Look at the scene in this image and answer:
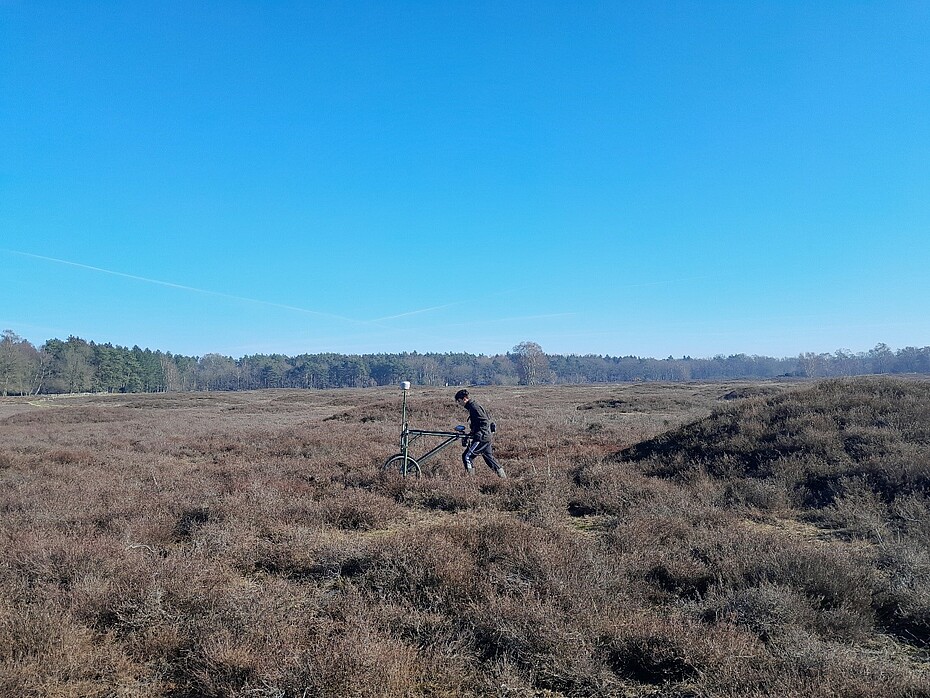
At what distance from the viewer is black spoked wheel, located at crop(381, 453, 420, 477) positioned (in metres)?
10.1

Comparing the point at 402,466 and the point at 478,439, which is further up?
the point at 478,439

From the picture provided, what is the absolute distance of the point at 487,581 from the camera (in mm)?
4820

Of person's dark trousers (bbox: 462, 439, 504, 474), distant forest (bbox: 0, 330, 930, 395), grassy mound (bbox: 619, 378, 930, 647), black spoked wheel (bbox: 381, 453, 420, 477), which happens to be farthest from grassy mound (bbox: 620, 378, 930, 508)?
distant forest (bbox: 0, 330, 930, 395)

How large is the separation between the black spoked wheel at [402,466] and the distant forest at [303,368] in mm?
92204

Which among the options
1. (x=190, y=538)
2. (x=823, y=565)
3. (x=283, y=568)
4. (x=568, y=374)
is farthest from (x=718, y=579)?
(x=568, y=374)

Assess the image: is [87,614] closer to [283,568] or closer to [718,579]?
[283,568]

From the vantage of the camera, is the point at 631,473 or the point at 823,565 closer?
the point at 823,565

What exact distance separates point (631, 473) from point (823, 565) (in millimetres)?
5553

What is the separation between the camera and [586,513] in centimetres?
844

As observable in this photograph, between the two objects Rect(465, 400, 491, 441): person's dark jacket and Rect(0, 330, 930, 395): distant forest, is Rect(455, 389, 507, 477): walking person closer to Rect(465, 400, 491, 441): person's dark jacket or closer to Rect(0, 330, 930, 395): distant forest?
Rect(465, 400, 491, 441): person's dark jacket

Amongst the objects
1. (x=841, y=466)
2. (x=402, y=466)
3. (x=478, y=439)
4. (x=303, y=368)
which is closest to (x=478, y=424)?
(x=478, y=439)

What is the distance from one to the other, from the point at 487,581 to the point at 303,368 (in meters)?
146

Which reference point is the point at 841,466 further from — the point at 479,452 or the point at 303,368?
the point at 303,368

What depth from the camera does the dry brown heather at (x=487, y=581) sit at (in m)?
3.55
